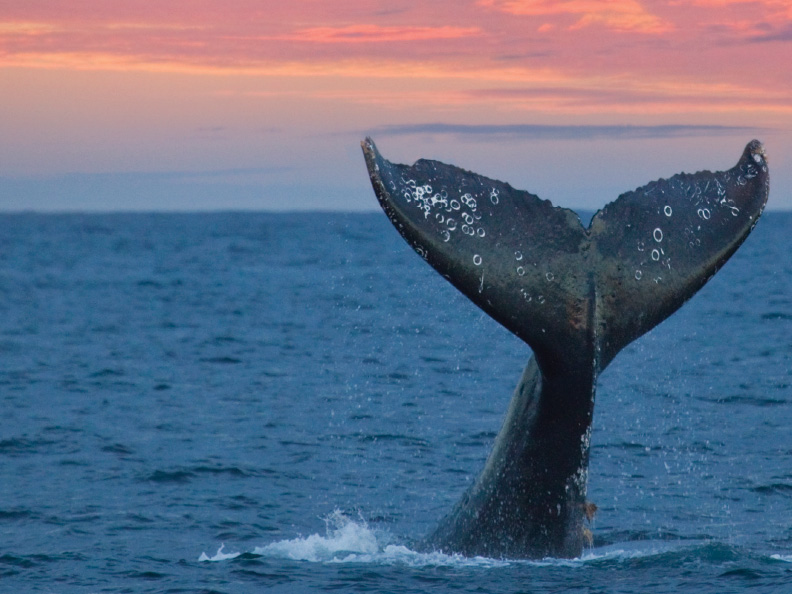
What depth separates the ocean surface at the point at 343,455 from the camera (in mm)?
10258

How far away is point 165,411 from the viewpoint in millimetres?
19484

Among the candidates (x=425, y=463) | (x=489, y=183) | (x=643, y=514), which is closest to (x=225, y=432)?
(x=425, y=463)

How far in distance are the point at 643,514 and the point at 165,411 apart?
Answer: 9351 millimetres

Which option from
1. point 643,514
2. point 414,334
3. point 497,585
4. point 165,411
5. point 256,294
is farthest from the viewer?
point 256,294

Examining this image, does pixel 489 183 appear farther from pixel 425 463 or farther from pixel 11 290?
pixel 11 290

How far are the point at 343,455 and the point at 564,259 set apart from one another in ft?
27.8

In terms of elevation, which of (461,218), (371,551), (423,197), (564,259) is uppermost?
(423,197)

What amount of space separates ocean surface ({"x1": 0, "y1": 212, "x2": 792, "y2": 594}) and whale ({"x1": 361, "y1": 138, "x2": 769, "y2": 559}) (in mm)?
1376

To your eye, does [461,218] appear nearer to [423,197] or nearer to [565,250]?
[423,197]

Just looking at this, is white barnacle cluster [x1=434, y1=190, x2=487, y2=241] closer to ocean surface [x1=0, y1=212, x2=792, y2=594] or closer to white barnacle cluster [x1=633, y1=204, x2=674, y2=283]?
white barnacle cluster [x1=633, y1=204, x2=674, y2=283]

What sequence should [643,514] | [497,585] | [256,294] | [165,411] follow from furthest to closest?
[256,294]
[165,411]
[643,514]
[497,585]

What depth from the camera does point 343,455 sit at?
15.8m

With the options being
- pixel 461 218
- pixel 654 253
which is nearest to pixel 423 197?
pixel 461 218

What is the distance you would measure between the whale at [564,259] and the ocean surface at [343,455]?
138 cm
